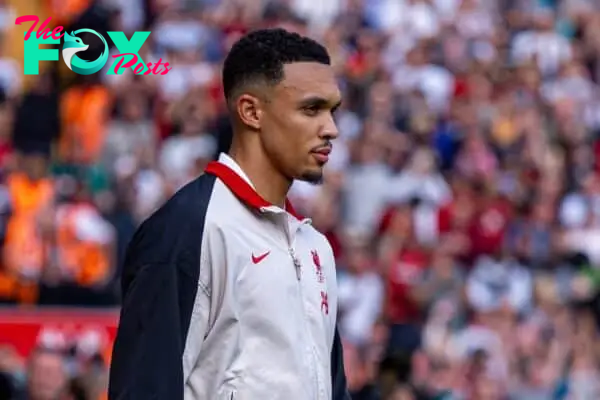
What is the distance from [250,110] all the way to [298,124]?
0.13 metres

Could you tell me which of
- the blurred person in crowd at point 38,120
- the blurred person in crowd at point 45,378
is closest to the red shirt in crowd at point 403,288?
the blurred person in crowd at point 38,120

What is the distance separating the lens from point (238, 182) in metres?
4.45

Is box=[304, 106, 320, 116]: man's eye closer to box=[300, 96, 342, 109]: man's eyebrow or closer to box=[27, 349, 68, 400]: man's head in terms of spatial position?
box=[300, 96, 342, 109]: man's eyebrow

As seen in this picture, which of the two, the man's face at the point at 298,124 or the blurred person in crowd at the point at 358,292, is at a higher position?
the man's face at the point at 298,124

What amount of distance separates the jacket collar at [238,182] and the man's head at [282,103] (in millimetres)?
68

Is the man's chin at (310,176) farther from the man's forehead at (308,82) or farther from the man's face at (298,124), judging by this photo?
the man's forehead at (308,82)

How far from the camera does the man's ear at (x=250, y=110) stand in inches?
176

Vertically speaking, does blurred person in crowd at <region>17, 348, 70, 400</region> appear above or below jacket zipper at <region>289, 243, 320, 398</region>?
below

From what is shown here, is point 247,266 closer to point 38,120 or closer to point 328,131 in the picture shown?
point 328,131

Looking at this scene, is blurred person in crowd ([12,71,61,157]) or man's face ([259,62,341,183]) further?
blurred person in crowd ([12,71,61,157])

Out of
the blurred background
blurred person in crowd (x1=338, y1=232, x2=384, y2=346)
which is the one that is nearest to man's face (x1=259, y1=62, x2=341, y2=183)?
the blurred background

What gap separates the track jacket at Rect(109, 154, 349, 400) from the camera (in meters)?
4.16

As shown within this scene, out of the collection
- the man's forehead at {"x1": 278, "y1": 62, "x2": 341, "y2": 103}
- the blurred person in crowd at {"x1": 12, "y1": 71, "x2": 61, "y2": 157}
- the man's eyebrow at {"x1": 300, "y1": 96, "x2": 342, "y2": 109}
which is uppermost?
the man's forehead at {"x1": 278, "y1": 62, "x2": 341, "y2": 103}

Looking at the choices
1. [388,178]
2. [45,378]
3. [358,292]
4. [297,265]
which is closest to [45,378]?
[45,378]
